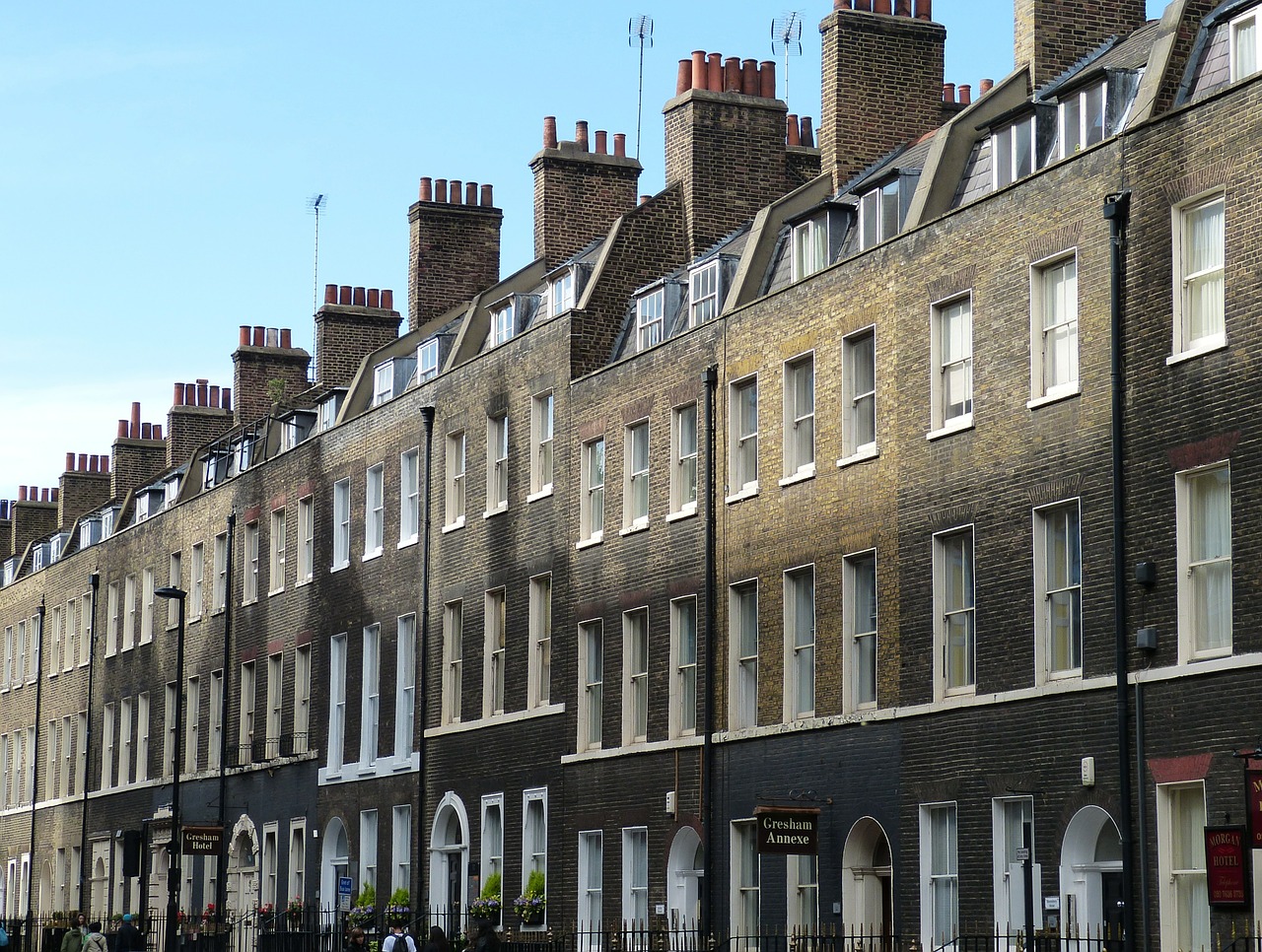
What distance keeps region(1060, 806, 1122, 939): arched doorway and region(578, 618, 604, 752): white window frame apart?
1313 cm

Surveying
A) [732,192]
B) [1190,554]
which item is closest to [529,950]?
[732,192]

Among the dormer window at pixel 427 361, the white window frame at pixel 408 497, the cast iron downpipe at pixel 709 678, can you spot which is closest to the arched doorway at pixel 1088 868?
the cast iron downpipe at pixel 709 678

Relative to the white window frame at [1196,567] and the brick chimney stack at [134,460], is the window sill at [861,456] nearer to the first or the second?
the white window frame at [1196,567]

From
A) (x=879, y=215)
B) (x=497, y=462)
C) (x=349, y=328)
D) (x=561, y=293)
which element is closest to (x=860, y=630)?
(x=879, y=215)

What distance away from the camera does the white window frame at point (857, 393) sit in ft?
105

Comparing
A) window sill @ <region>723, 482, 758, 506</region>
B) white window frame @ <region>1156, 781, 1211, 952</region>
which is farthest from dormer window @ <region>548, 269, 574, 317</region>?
white window frame @ <region>1156, 781, 1211, 952</region>

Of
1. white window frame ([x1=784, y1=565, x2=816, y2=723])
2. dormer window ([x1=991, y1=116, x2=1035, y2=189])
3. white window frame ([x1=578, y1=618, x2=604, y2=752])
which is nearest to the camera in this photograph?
dormer window ([x1=991, y1=116, x2=1035, y2=189])

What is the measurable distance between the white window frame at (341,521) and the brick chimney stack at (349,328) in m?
7.67

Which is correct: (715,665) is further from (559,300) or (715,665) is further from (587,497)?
(559,300)

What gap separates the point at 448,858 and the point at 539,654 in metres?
5.27

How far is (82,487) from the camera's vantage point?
3135 inches

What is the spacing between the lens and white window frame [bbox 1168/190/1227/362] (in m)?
25.2

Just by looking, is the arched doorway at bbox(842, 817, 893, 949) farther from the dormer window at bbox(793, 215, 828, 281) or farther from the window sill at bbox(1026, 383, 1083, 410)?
the dormer window at bbox(793, 215, 828, 281)

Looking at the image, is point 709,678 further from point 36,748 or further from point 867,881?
point 36,748
